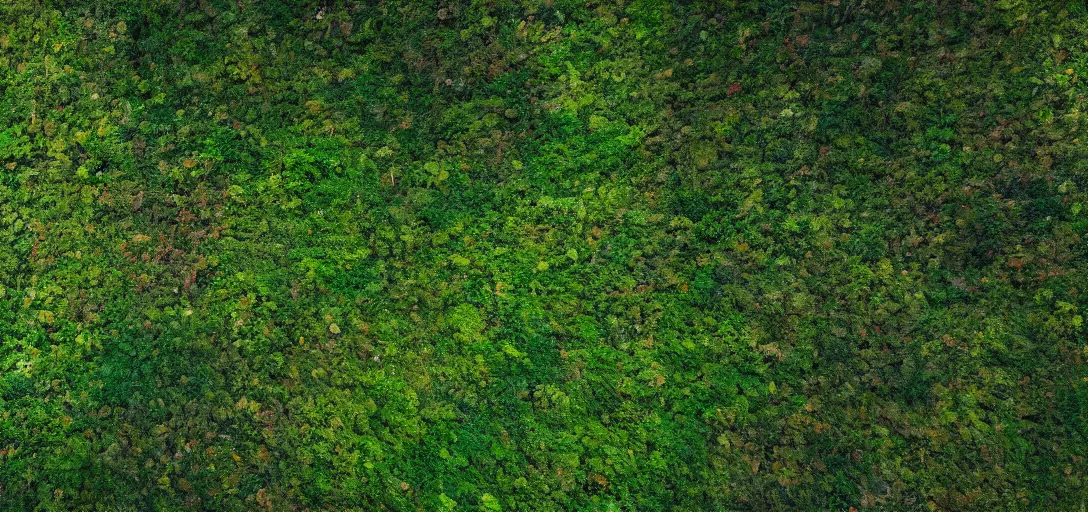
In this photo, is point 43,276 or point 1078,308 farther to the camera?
point 43,276

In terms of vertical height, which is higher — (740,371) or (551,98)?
(551,98)

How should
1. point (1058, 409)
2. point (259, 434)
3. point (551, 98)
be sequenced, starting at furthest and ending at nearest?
point (551, 98)
point (259, 434)
point (1058, 409)

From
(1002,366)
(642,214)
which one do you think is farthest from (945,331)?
(642,214)

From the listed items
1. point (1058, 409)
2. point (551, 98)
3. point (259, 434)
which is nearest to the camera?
point (1058, 409)

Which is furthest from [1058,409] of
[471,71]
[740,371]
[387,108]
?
[387,108]

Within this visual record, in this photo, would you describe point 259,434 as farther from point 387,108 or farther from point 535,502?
point 387,108

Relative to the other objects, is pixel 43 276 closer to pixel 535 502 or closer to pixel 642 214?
pixel 535 502

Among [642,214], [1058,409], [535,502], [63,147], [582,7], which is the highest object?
[582,7]
